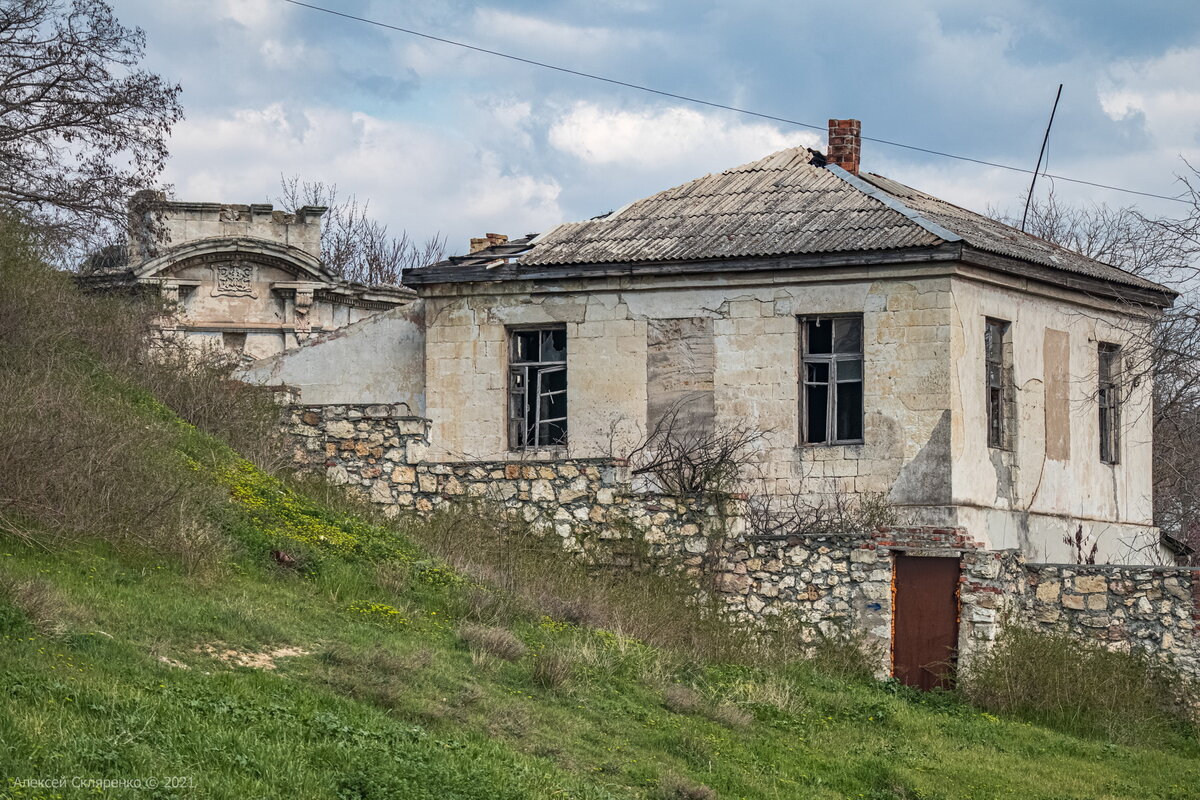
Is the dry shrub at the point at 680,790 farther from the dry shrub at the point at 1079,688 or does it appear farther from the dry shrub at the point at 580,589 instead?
the dry shrub at the point at 1079,688

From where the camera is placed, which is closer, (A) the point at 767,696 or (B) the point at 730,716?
(B) the point at 730,716

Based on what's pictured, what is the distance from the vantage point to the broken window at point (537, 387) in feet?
69.7

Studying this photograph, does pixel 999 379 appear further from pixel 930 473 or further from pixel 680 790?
pixel 680 790

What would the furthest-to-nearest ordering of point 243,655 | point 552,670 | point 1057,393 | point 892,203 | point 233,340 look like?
point 233,340 < point 1057,393 < point 892,203 < point 552,670 < point 243,655

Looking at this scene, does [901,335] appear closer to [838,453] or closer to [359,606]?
[838,453]

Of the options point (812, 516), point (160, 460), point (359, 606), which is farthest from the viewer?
point (812, 516)

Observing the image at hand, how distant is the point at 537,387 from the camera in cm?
2134

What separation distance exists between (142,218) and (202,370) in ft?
17.6

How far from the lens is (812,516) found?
19094 millimetres

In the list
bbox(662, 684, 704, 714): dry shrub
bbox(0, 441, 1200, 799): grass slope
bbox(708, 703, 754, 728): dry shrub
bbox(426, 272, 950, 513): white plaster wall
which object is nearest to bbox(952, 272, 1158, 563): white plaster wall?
bbox(426, 272, 950, 513): white plaster wall

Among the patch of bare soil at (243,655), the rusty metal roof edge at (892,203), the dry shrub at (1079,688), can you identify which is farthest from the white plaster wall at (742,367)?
the patch of bare soil at (243,655)

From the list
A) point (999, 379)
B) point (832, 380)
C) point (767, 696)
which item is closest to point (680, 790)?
point (767, 696)

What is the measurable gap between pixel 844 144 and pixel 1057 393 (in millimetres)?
5162

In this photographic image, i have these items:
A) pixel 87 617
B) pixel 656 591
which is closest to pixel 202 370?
pixel 656 591
